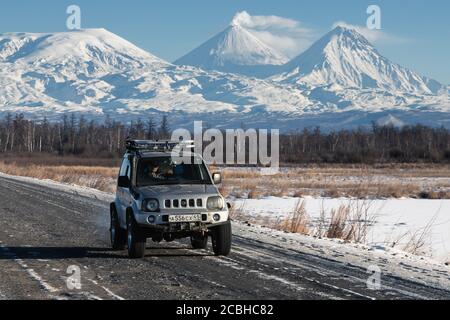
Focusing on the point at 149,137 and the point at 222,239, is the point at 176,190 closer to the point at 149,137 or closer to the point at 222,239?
the point at 222,239

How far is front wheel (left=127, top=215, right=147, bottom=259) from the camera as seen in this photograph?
39.7 feet

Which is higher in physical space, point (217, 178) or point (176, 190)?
point (217, 178)

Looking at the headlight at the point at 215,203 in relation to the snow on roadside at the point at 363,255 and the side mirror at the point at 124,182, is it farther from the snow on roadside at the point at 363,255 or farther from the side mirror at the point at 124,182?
the snow on roadside at the point at 363,255

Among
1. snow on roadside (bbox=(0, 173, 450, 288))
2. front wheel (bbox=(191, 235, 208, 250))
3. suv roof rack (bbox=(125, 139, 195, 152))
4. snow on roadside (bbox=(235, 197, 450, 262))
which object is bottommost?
snow on roadside (bbox=(235, 197, 450, 262))

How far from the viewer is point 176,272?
36.3 ft

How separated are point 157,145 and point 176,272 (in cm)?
353

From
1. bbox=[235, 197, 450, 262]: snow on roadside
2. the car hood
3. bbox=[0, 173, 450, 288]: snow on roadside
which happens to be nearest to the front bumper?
the car hood

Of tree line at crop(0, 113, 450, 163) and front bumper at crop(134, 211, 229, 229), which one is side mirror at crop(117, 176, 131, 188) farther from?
tree line at crop(0, 113, 450, 163)

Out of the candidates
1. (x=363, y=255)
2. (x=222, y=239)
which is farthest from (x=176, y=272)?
(x=363, y=255)

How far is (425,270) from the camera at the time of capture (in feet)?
39.0

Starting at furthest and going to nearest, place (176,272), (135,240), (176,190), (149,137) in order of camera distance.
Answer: (149,137) < (176,190) < (135,240) < (176,272)
